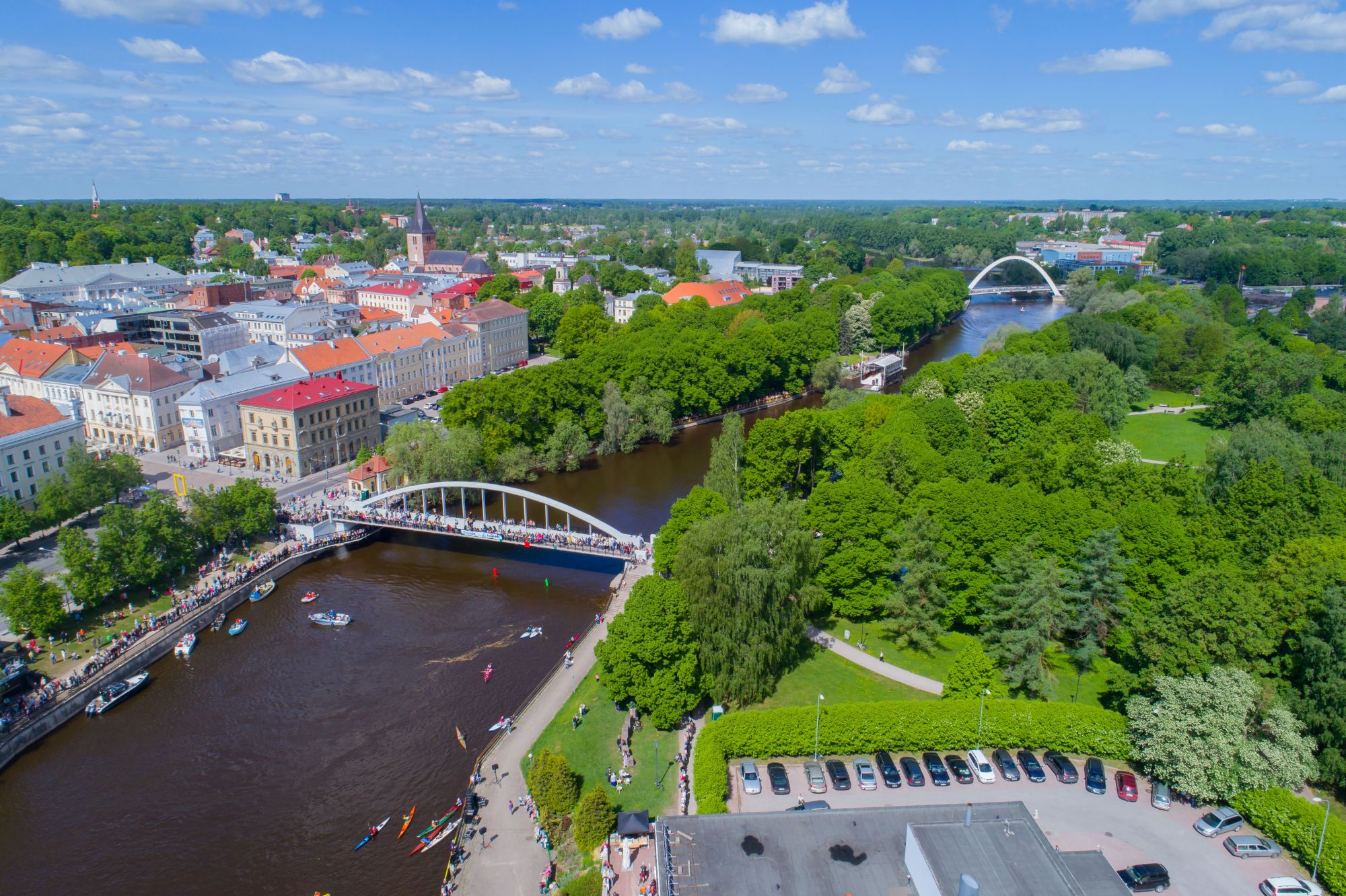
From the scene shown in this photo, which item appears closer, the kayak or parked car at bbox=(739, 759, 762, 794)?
parked car at bbox=(739, 759, 762, 794)

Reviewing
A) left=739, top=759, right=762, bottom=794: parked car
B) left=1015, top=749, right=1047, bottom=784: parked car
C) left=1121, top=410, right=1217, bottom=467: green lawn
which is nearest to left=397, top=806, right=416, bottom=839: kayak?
left=739, top=759, right=762, bottom=794: parked car

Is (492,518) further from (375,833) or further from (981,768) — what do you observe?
(981,768)

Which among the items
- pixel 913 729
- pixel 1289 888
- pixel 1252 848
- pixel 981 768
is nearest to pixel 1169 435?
pixel 1252 848

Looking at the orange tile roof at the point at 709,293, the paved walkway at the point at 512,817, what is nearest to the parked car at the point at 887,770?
the paved walkway at the point at 512,817

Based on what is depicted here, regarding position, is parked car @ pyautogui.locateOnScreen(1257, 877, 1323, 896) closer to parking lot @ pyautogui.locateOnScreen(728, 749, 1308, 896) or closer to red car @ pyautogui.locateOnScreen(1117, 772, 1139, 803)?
parking lot @ pyautogui.locateOnScreen(728, 749, 1308, 896)

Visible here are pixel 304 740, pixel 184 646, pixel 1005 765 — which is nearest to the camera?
pixel 1005 765

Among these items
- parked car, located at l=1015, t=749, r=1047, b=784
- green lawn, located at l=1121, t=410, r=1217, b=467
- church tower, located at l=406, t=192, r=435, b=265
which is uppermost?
church tower, located at l=406, t=192, r=435, b=265

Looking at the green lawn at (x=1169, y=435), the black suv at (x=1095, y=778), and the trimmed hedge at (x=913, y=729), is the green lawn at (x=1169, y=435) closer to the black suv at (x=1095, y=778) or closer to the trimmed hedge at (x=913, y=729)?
the trimmed hedge at (x=913, y=729)
